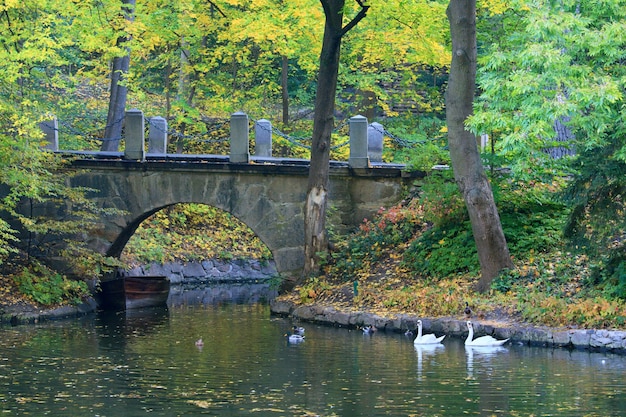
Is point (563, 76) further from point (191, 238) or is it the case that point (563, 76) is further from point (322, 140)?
point (191, 238)

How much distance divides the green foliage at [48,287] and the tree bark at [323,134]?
5095 millimetres

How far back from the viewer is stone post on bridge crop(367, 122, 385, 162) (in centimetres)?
2480

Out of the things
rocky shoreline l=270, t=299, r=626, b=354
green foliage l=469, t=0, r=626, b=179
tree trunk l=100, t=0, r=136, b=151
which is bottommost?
rocky shoreline l=270, t=299, r=626, b=354

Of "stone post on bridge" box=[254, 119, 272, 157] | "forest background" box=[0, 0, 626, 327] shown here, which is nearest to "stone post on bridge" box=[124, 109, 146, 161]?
"forest background" box=[0, 0, 626, 327]

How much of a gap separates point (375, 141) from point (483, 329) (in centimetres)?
833

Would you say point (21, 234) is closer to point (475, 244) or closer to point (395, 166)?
point (395, 166)

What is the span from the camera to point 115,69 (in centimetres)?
2836

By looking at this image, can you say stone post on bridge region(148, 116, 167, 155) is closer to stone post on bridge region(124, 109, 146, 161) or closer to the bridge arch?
stone post on bridge region(124, 109, 146, 161)

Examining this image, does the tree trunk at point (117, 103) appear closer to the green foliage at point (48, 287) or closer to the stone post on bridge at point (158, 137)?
the stone post on bridge at point (158, 137)

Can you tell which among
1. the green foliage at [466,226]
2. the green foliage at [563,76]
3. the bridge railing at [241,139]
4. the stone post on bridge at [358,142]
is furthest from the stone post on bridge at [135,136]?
the green foliage at [563,76]

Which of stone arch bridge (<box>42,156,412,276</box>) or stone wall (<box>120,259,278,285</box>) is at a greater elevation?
stone arch bridge (<box>42,156,412,276</box>)

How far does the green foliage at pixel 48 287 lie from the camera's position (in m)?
22.6

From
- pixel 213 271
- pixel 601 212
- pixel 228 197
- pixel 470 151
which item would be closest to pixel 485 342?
pixel 601 212

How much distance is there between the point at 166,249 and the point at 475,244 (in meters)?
13.7
